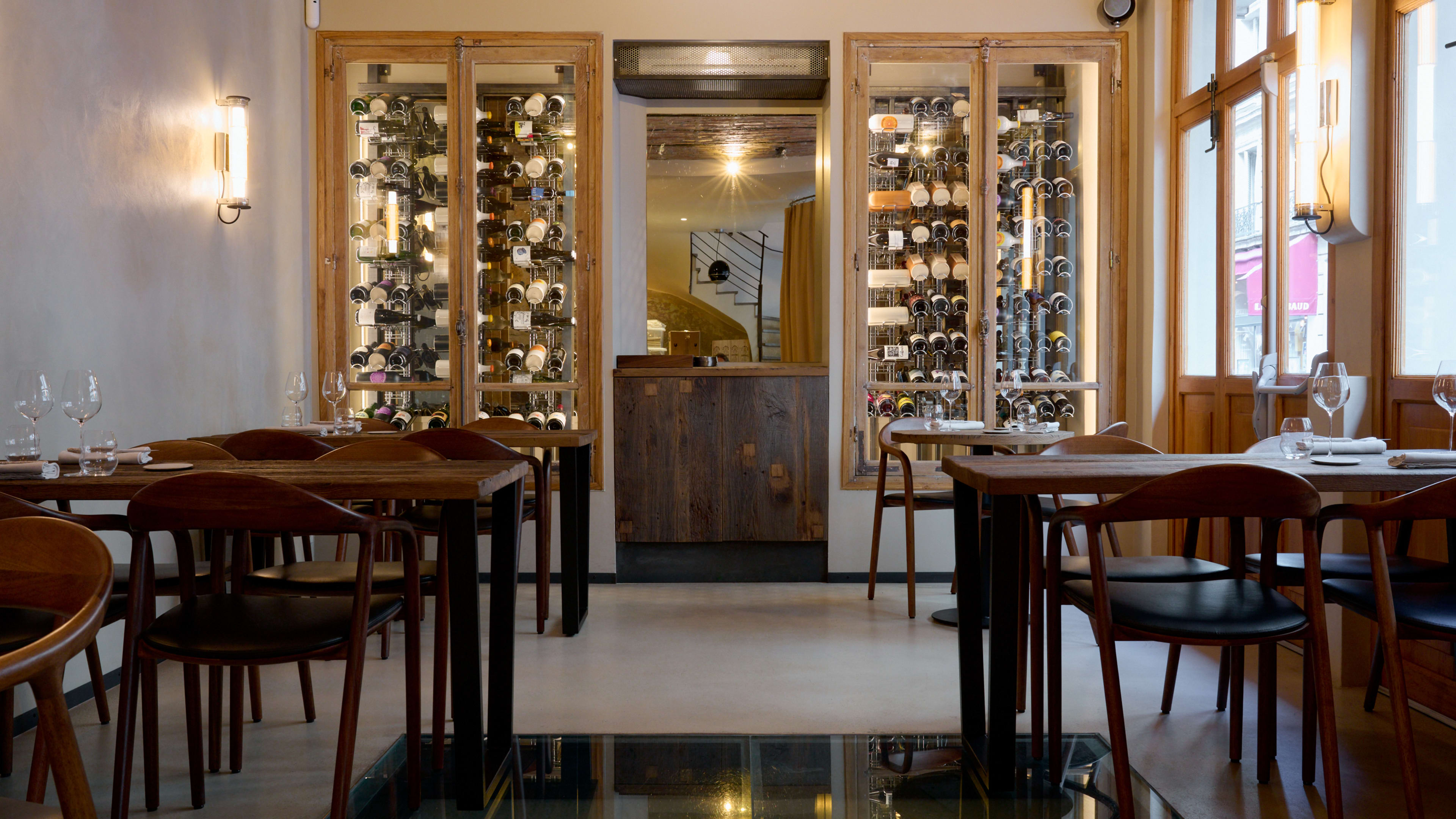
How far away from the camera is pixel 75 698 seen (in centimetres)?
319

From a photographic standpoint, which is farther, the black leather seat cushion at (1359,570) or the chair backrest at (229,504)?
the black leather seat cushion at (1359,570)

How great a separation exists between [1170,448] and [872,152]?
2.11m

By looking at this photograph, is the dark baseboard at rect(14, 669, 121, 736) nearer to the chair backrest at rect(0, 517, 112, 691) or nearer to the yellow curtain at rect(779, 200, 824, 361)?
the chair backrest at rect(0, 517, 112, 691)

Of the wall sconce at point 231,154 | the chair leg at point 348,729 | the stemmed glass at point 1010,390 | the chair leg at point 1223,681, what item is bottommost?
the chair leg at point 1223,681

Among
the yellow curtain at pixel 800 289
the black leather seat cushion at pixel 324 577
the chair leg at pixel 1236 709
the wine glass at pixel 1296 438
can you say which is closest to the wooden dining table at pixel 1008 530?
the wine glass at pixel 1296 438

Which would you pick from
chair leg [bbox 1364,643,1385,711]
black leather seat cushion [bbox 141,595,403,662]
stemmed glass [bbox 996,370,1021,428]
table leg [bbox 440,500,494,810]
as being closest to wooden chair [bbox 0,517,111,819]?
black leather seat cushion [bbox 141,595,403,662]

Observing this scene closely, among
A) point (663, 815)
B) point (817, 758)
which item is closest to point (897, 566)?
point (817, 758)

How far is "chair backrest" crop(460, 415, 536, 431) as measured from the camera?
4.26 meters

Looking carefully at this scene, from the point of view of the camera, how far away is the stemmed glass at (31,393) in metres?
2.47

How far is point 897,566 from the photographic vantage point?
523cm

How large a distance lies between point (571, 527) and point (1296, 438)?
2.51 meters

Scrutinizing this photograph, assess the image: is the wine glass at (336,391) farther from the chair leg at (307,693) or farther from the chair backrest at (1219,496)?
the chair backrest at (1219,496)

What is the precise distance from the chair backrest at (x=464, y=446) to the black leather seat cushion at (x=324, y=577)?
26.1 inches

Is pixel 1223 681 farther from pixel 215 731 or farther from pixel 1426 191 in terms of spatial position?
pixel 215 731
